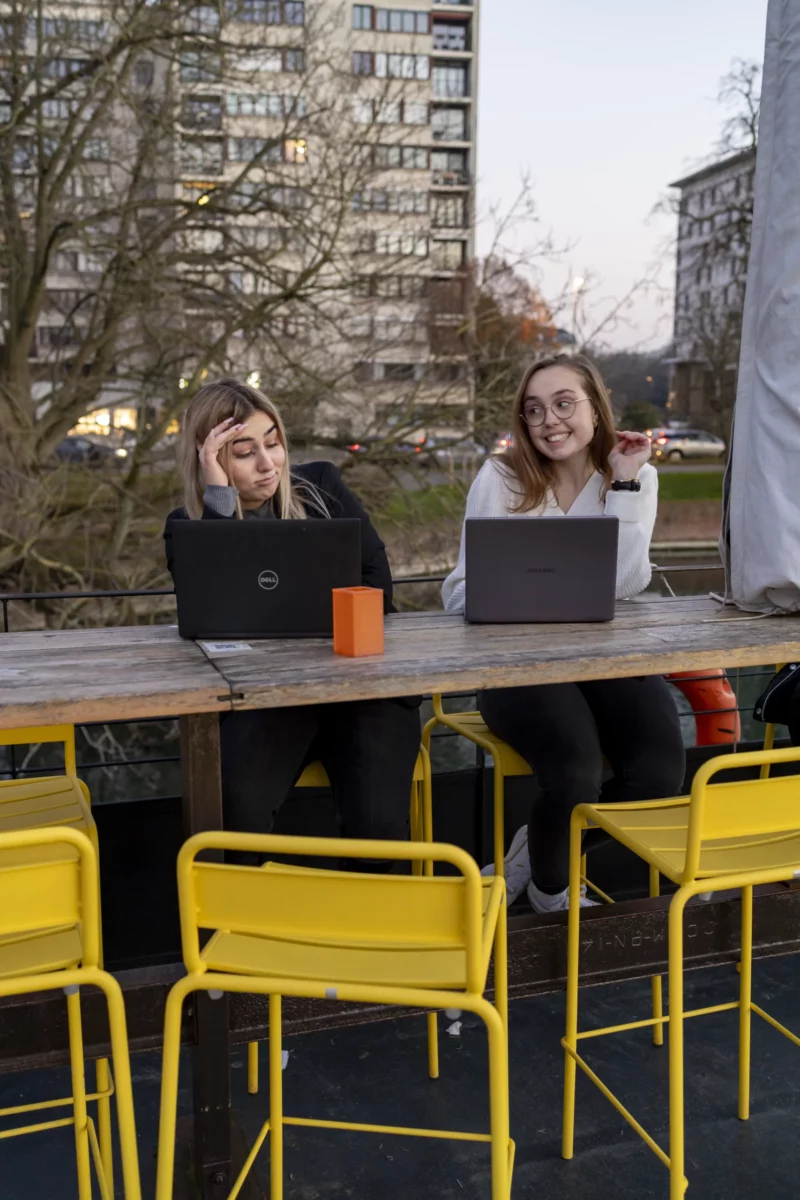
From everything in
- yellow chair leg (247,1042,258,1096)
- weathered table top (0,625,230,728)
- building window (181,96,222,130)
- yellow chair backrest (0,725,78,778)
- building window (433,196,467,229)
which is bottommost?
yellow chair leg (247,1042,258,1096)

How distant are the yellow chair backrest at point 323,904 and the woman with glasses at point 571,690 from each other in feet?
3.03

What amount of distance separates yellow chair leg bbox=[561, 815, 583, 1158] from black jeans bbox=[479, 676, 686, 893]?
17 centimetres

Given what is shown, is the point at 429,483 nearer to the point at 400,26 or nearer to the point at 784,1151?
the point at 400,26

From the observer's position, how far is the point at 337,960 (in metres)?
1.28

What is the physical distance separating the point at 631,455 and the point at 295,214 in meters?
6.46

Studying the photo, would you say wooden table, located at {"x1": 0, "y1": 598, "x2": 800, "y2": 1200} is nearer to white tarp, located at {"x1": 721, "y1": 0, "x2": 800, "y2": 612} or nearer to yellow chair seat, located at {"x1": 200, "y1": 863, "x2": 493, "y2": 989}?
white tarp, located at {"x1": 721, "y1": 0, "x2": 800, "y2": 612}

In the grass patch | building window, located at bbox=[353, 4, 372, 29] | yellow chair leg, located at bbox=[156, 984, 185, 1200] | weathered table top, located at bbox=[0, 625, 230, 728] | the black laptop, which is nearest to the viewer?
yellow chair leg, located at bbox=[156, 984, 185, 1200]

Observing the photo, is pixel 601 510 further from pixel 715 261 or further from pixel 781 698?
pixel 715 261

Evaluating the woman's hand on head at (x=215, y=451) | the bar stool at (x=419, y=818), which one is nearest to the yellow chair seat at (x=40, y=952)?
the bar stool at (x=419, y=818)

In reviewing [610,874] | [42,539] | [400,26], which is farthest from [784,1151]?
[400,26]

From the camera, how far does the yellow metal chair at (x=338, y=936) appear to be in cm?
117

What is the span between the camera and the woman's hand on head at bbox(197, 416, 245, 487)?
2264mm

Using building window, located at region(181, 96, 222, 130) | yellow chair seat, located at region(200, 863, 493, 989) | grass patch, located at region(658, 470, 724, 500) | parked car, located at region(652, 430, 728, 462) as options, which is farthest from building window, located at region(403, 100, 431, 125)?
parked car, located at region(652, 430, 728, 462)

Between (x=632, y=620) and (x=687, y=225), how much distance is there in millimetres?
16782
